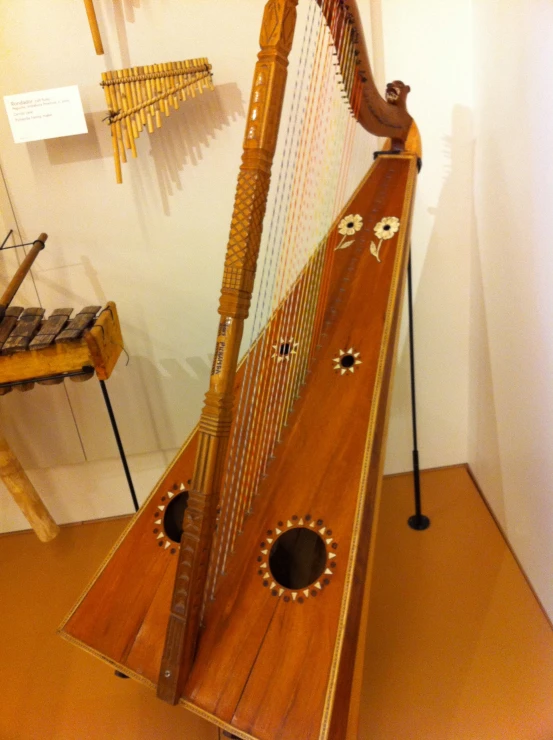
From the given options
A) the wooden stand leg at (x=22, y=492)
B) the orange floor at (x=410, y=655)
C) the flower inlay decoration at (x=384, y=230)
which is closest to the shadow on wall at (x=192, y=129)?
the flower inlay decoration at (x=384, y=230)

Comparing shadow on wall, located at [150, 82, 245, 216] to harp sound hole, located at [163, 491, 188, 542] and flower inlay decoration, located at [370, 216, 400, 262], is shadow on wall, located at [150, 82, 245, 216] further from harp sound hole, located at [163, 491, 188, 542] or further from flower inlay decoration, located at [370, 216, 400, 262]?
harp sound hole, located at [163, 491, 188, 542]

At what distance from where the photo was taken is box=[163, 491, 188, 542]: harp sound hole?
3.88ft

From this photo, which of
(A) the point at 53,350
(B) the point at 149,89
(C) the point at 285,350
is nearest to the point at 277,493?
(C) the point at 285,350

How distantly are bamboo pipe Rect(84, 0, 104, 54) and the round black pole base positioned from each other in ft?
6.43

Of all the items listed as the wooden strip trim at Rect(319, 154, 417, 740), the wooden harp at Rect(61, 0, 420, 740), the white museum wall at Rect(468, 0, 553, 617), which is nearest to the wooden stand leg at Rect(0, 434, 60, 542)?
the wooden harp at Rect(61, 0, 420, 740)

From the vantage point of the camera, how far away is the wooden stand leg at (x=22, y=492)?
1730 mm

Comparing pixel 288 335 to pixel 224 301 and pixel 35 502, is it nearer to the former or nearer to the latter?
pixel 224 301

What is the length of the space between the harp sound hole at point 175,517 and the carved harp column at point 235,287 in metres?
0.31

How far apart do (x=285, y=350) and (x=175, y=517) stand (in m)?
0.48

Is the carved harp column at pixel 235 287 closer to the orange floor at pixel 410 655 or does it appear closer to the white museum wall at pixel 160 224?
the orange floor at pixel 410 655

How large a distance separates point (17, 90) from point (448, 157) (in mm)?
1469

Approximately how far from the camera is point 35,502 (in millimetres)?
1793

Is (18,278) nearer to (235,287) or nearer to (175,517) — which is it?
(175,517)

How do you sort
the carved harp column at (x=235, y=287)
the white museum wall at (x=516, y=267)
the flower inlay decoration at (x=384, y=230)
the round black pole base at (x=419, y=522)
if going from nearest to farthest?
the carved harp column at (x=235, y=287)
the white museum wall at (x=516, y=267)
the flower inlay decoration at (x=384, y=230)
the round black pole base at (x=419, y=522)
